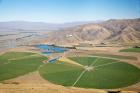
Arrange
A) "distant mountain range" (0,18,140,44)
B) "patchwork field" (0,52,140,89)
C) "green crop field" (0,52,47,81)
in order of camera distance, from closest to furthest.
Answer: "patchwork field" (0,52,140,89) → "green crop field" (0,52,47,81) → "distant mountain range" (0,18,140,44)

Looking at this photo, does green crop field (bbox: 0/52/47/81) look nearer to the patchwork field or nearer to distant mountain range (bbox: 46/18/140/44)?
the patchwork field

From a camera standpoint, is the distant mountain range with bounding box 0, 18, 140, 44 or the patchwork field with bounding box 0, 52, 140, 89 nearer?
the patchwork field with bounding box 0, 52, 140, 89

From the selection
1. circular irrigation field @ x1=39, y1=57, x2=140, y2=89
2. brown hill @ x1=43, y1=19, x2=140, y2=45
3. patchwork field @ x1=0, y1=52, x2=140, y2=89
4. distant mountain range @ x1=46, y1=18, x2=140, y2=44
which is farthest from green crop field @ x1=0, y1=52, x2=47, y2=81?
Answer: distant mountain range @ x1=46, y1=18, x2=140, y2=44

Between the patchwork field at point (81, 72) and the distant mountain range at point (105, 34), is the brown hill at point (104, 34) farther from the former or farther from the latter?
the patchwork field at point (81, 72)

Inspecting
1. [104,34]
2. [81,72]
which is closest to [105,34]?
[104,34]

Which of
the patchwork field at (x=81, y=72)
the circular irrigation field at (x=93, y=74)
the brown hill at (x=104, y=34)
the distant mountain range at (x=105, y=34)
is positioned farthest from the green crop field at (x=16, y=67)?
the distant mountain range at (x=105, y=34)

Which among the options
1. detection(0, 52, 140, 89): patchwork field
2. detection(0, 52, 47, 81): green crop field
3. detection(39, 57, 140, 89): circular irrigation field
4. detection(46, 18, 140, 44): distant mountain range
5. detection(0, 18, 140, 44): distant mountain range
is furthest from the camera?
detection(0, 18, 140, 44): distant mountain range

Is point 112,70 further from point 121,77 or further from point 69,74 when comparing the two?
point 69,74
